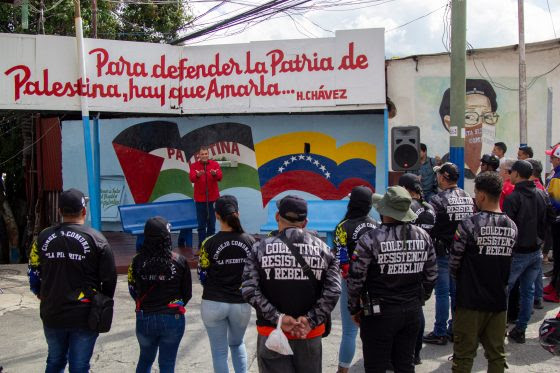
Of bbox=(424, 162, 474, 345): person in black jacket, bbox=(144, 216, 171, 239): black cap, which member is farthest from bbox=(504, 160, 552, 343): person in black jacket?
bbox=(144, 216, 171, 239): black cap

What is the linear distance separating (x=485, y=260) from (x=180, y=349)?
3.27m

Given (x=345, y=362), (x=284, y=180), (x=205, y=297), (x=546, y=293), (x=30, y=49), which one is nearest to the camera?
(x=205, y=297)

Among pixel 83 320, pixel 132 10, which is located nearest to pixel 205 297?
pixel 83 320

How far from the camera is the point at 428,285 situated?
14.5ft

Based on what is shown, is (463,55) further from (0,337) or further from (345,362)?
(0,337)

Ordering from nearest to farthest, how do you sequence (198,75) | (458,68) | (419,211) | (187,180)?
(419,211)
(458,68)
(198,75)
(187,180)

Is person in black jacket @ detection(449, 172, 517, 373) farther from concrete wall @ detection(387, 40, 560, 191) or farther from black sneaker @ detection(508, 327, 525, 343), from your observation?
concrete wall @ detection(387, 40, 560, 191)

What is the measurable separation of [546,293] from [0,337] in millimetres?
6668

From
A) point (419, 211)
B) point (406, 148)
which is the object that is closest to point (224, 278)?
point (419, 211)

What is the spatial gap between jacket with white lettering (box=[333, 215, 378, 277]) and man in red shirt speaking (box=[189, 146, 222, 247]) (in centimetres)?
563

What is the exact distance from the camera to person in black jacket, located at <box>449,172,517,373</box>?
4.66m

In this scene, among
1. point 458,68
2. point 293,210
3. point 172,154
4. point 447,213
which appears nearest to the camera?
point 293,210

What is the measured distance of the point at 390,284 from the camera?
414 cm

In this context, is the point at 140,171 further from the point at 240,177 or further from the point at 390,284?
the point at 390,284
